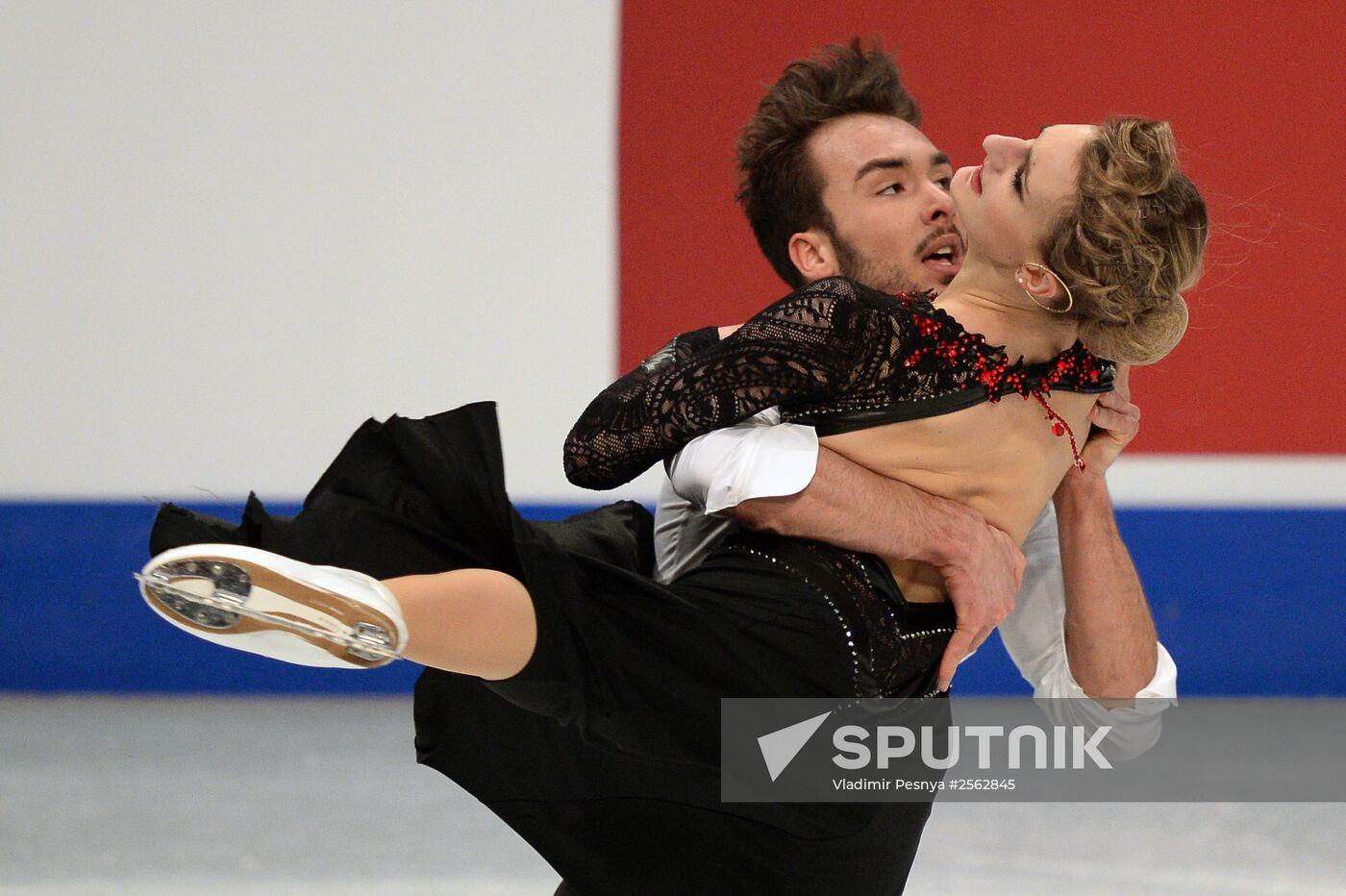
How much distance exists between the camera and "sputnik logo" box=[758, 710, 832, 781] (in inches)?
70.7

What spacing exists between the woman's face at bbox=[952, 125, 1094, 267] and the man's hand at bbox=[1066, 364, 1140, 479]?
288mm

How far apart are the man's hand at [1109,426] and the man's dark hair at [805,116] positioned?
69 centimetres

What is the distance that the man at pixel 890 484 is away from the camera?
1775 mm

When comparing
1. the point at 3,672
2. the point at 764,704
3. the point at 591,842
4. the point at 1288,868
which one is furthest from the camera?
the point at 3,672

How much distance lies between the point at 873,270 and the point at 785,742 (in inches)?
38.6

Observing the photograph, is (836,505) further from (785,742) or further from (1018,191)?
(1018,191)

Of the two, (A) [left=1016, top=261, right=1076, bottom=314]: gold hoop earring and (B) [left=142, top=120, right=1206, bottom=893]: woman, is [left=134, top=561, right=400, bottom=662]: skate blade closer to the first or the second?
(B) [left=142, top=120, right=1206, bottom=893]: woman

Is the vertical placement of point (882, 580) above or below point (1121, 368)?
below

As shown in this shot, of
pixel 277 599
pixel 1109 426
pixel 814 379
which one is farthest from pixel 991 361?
pixel 277 599

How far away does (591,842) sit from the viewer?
6.40ft

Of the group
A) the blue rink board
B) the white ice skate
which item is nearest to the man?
the white ice skate

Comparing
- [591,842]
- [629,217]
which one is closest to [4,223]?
[629,217]

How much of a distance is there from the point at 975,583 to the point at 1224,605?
3.04 meters

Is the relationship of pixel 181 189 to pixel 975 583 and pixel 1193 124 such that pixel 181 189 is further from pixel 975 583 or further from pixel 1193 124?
pixel 975 583
